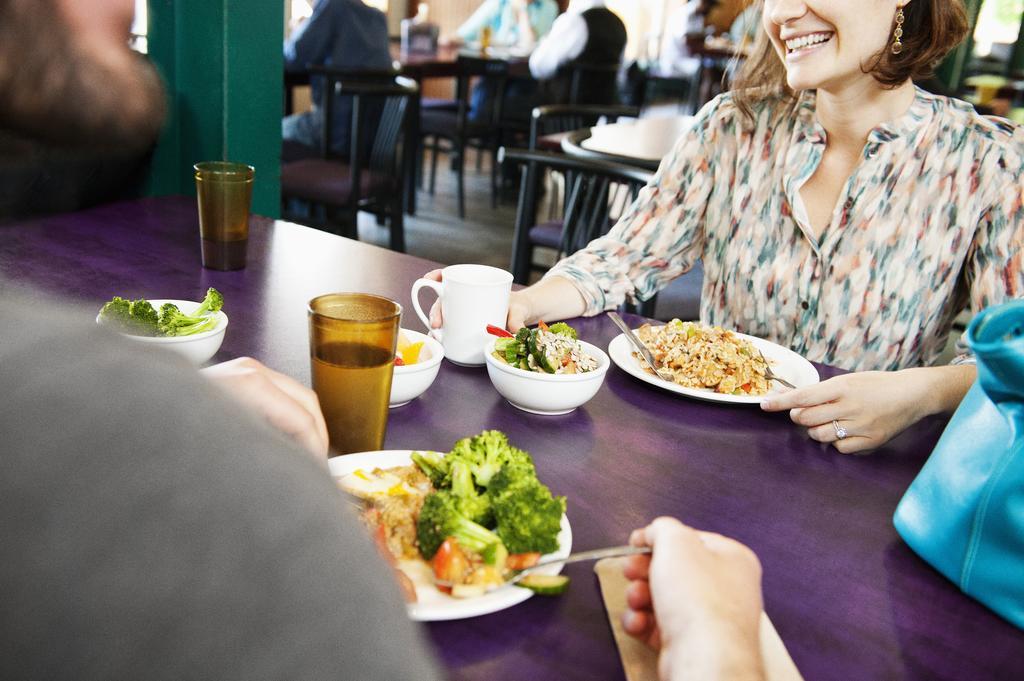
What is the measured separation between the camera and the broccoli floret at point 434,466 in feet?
2.70

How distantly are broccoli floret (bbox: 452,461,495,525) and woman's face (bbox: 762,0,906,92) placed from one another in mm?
1052

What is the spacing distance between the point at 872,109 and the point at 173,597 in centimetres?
158

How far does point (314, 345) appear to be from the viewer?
90cm

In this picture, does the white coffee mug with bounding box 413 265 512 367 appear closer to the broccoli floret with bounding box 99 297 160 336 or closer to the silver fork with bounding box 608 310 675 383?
the silver fork with bounding box 608 310 675 383

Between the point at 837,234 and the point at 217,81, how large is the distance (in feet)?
4.98

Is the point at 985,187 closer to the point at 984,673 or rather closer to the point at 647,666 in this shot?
the point at 984,673

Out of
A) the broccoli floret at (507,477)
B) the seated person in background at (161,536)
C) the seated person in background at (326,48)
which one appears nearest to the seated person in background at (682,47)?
the seated person in background at (326,48)

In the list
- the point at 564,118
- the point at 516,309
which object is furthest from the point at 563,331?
the point at 564,118

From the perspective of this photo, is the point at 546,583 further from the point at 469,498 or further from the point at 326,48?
the point at 326,48

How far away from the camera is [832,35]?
1484mm

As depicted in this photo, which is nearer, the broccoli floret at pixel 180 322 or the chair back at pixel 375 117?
the broccoli floret at pixel 180 322

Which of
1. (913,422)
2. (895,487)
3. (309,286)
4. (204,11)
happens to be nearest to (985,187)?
(913,422)

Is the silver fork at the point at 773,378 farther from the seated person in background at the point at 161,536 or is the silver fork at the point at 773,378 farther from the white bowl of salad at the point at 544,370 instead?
the seated person in background at the point at 161,536

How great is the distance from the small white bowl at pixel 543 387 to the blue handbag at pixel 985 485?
0.39m
